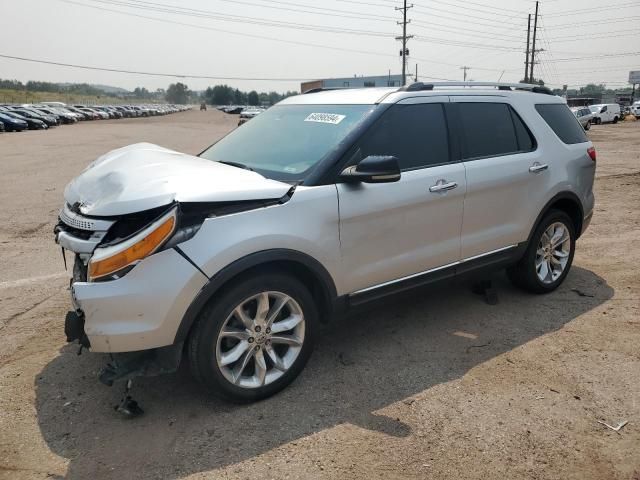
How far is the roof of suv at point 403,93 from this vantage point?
3898mm

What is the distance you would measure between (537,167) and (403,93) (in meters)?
1.54

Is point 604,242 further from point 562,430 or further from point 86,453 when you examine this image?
point 86,453

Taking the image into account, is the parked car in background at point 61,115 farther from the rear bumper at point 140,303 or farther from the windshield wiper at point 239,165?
the rear bumper at point 140,303

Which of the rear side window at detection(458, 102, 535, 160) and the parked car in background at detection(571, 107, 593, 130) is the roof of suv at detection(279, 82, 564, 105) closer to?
the rear side window at detection(458, 102, 535, 160)

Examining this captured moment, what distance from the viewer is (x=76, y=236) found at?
3.04m

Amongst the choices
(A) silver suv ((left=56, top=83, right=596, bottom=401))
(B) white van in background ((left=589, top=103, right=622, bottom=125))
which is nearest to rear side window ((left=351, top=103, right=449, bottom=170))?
(A) silver suv ((left=56, top=83, right=596, bottom=401))

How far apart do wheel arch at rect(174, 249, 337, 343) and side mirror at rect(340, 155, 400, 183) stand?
0.59m

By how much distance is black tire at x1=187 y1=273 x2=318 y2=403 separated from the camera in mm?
2971

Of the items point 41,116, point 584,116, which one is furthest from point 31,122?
point 584,116

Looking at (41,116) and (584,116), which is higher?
(41,116)

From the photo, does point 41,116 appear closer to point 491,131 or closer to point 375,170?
point 491,131

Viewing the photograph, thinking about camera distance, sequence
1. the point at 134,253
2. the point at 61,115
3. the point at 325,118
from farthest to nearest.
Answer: the point at 61,115 < the point at 325,118 < the point at 134,253

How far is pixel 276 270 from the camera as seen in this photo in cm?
323

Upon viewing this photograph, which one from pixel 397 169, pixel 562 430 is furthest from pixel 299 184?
pixel 562 430
